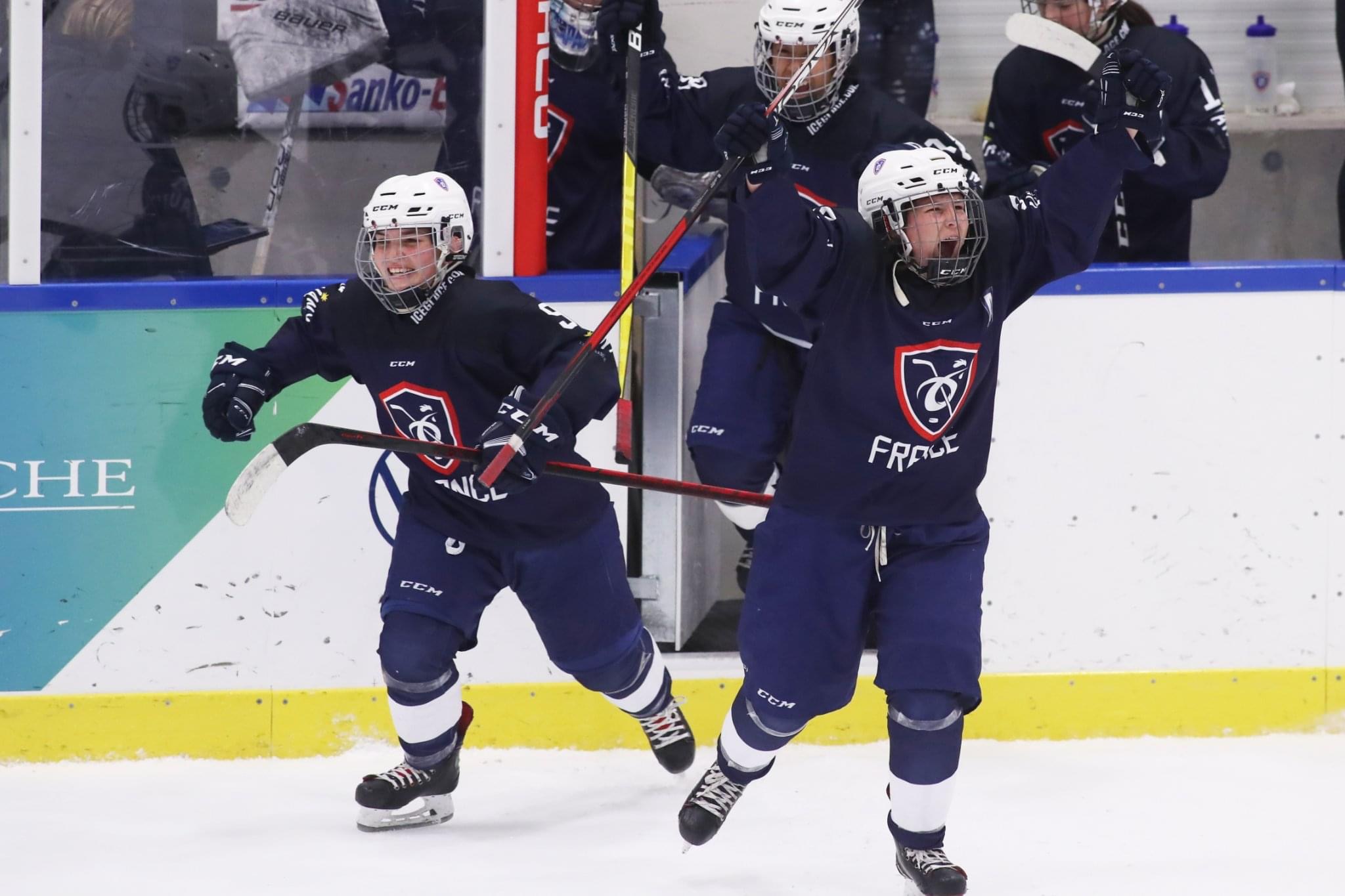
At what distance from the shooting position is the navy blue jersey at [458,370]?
2.94 m

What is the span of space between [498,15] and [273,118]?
482mm

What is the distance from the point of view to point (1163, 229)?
385 centimetres

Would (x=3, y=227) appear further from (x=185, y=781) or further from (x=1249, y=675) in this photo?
(x=1249, y=675)

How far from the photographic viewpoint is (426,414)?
298 cm

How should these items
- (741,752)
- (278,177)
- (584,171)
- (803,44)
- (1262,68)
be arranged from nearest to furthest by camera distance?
(741,752) < (803,44) < (278,177) < (584,171) < (1262,68)

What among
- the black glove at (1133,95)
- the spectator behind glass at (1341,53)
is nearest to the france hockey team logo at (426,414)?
the black glove at (1133,95)

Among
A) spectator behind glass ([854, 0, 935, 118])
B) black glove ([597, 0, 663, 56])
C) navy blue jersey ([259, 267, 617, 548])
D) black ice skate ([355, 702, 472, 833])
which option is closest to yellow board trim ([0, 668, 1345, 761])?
black ice skate ([355, 702, 472, 833])

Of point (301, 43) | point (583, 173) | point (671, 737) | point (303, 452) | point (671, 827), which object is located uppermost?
point (301, 43)

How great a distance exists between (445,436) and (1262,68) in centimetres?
303

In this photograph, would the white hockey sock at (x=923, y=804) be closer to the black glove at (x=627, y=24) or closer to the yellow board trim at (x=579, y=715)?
the yellow board trim at (x=579, y=715)

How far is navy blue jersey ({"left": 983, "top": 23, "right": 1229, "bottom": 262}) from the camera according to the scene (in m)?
3.64

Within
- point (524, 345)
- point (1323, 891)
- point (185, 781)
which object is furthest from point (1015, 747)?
point (185, 781)

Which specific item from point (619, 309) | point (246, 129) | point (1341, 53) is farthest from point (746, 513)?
point (1341, 53)

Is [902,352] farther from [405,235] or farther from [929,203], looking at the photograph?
[405,235]
